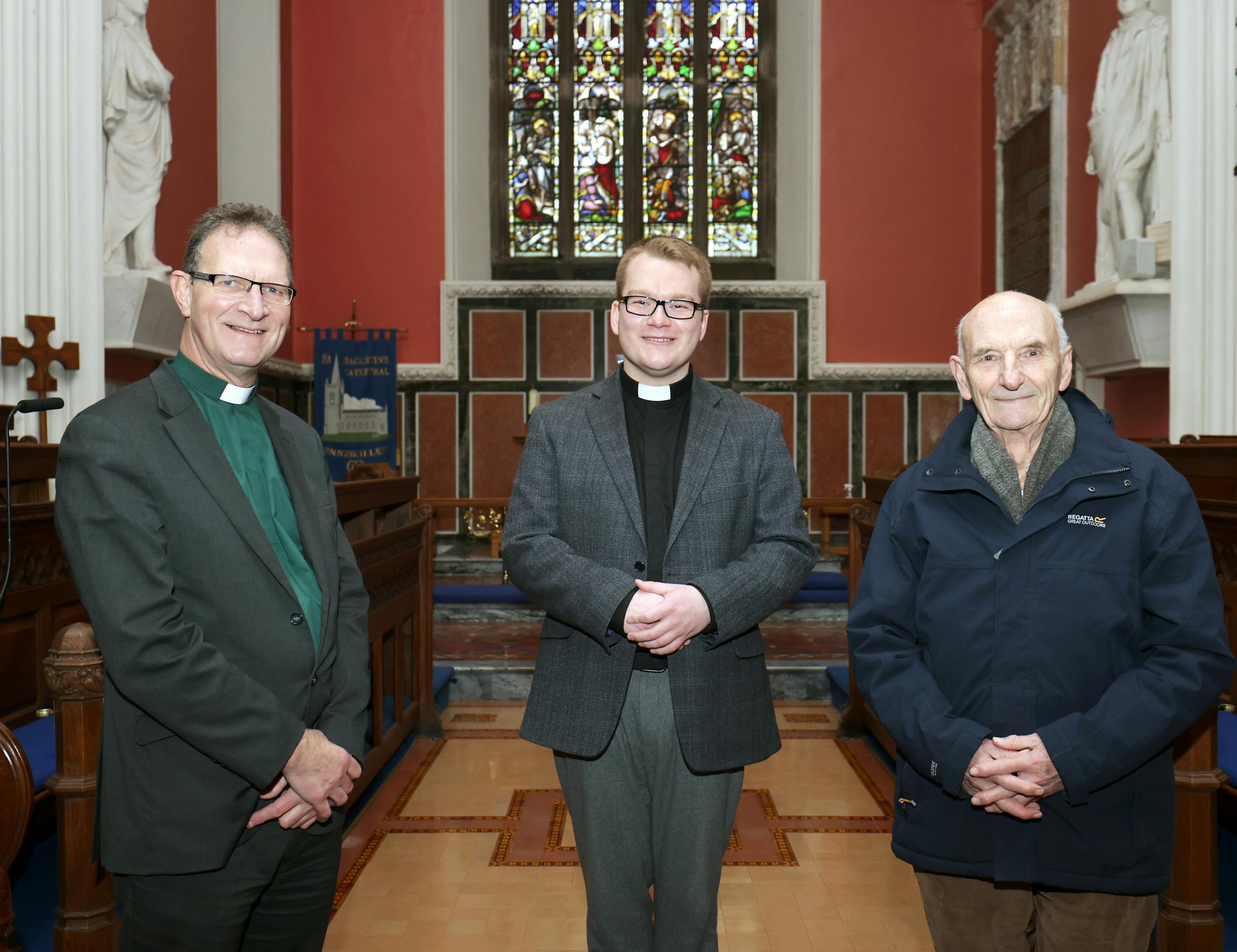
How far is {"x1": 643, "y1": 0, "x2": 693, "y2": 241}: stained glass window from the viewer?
33.6ft

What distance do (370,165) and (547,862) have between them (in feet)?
26.3

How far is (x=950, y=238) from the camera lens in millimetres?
9695

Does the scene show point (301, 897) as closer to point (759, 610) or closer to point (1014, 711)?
point (759, 610)

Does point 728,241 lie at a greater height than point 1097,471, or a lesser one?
greater

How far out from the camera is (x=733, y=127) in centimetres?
1025

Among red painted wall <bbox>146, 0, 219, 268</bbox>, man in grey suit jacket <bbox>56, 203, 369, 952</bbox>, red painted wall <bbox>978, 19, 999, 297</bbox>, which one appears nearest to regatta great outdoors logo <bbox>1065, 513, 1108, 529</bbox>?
man in grey suit jacket <bbox>56, 203, 369, 952</bbox>

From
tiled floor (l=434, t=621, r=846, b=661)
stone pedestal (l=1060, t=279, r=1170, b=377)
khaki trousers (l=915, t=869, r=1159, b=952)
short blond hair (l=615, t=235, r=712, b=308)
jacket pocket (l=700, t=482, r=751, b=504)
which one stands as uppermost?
stone pedestal (l=1060, t=279, r=1170, b=377)

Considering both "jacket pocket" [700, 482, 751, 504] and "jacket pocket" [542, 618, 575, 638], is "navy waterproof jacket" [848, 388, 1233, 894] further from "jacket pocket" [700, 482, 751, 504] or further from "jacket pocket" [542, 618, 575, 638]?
"jacket pocket" [542, 618, 575, 638]

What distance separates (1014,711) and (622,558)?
0.68 m

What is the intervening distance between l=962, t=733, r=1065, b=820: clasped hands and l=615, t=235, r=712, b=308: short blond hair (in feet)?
2.83

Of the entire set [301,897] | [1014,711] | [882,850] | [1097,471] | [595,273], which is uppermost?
[595,273]

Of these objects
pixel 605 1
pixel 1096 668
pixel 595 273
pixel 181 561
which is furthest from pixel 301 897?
pixel 605 1

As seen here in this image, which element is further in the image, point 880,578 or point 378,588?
point 378,588

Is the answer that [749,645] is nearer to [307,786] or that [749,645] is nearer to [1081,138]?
[307,786]
